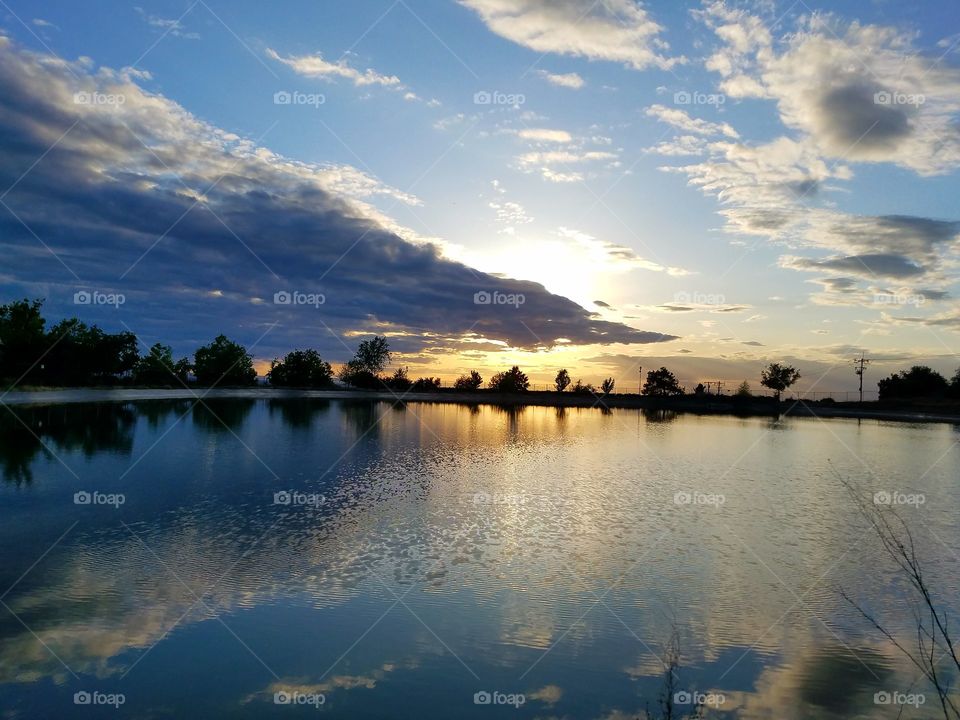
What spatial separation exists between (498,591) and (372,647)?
307 centimetres

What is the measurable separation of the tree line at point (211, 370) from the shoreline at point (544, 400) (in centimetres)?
552

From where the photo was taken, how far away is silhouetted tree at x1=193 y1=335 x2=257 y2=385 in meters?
144

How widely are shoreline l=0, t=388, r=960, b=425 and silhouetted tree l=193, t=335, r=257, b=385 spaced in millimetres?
26305

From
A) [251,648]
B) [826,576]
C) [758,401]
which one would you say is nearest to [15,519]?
[251,648]

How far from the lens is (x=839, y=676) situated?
8555mm

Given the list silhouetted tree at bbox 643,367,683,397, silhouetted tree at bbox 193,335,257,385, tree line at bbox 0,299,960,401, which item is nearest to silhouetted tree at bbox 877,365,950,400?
tree line at bbox 0,299,960,401

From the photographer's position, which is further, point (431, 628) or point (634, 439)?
point (634, 439)

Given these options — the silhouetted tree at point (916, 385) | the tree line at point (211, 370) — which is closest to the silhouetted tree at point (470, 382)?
the tree line at point (211, 370)

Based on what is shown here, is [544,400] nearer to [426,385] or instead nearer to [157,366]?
[426,385]

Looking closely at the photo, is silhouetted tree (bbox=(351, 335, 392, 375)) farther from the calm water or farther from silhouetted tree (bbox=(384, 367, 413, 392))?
the calm water

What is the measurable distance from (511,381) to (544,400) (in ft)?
73.7

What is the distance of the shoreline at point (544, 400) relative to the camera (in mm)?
70500

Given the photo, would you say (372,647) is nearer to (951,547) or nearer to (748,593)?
(748,593)

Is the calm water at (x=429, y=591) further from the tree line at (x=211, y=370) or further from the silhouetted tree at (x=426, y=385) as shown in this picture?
the silhouetted tree at (x=426, y=385)
